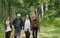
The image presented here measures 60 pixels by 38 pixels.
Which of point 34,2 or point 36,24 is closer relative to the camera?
point 36,24

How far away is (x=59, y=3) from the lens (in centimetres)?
3922

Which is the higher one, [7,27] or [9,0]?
[9,0]

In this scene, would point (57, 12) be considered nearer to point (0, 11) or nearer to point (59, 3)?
point (59, 3)

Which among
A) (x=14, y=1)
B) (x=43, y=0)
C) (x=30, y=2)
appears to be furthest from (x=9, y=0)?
(x=43, y=0)

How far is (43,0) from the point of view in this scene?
31281 mm

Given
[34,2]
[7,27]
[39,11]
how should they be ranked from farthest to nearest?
[39,11]
[34,2]
[7,27]

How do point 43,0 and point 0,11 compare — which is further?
point 0,11

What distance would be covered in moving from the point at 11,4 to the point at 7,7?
2.41ft

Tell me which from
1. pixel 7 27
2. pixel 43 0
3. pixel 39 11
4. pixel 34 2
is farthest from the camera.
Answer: pixel 39 11

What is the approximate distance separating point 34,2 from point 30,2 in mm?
1282

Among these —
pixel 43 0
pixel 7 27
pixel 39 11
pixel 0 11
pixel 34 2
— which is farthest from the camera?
pixel 39 11

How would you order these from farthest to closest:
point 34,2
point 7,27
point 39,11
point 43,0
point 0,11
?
point 39,11
point 0,11
point 34,2
point 43,0
point 7,27

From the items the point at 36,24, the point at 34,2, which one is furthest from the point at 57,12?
the point at 36,24

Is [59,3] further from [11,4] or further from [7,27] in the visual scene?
[7,27]
